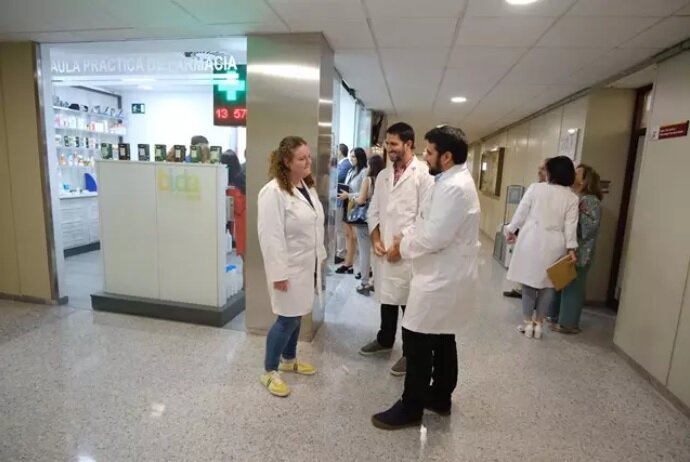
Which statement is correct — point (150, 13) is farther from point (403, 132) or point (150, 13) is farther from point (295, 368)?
point (295, 368)

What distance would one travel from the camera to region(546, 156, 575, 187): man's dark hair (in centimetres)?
314

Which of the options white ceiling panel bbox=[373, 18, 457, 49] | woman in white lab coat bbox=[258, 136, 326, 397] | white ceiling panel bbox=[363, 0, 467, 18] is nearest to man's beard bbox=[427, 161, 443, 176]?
woman in white lab coat bbox=[258, 136, 326, 397]

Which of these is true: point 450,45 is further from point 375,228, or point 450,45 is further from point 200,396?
point 200,396

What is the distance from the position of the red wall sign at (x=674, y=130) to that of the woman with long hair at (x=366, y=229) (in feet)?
7.23

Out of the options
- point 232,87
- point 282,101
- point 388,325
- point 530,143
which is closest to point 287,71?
point 282,101

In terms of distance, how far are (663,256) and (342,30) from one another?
2.69 metres

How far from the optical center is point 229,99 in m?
3.54

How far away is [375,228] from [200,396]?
1.52 meters

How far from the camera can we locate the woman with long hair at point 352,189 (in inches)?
179

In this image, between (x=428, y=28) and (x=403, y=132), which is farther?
(x=428, y=28)

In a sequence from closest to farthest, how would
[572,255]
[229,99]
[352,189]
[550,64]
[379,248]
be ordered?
[379,248] → [572,255] → [550,64] → [229,99] → [352,189]

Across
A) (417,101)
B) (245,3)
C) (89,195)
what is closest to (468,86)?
(417,101)

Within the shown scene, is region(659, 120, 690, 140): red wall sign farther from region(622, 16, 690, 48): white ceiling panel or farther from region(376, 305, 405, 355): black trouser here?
region(376, 305, 405, 355): black trouser

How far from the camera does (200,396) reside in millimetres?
2283
